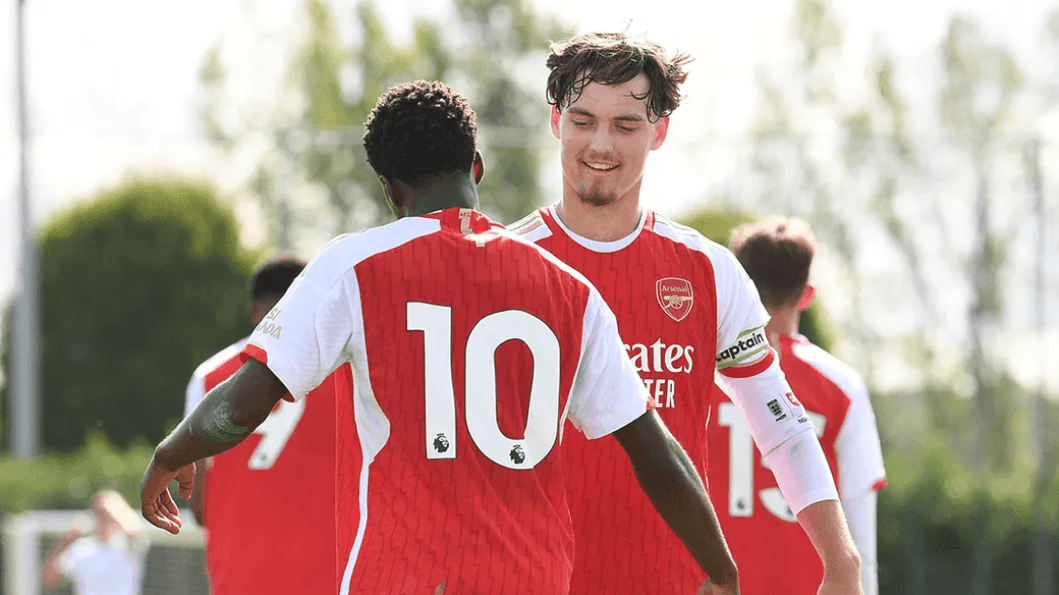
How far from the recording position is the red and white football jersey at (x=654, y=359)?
13.8 ft

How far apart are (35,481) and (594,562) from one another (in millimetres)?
13933

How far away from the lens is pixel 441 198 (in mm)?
3568

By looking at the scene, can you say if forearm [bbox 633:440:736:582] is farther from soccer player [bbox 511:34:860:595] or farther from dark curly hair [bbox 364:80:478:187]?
dark curly hair [bbox 364:80:478:187]

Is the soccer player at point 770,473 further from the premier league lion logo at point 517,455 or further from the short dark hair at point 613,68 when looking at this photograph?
the premier league lion logo at point 517,455

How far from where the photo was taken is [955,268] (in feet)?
89.6

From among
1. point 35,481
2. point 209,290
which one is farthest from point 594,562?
point 209,290

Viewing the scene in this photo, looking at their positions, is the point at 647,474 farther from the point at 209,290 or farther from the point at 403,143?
the point at 209,290

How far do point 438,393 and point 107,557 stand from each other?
1029cm

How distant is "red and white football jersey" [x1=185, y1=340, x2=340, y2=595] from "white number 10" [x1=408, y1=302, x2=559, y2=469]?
258cm

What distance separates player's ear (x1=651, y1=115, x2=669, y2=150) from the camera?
4.30 meters

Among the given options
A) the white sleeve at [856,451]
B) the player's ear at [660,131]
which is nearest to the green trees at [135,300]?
the white sleeve at [856,451]

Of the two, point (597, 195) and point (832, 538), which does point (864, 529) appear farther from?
point (597, 195)

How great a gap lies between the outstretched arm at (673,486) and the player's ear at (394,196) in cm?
70

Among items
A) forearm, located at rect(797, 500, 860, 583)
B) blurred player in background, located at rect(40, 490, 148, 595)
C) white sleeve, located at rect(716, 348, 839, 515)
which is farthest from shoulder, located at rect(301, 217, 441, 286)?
blurred player in background, located at rect(40, 490, 148, 595)
